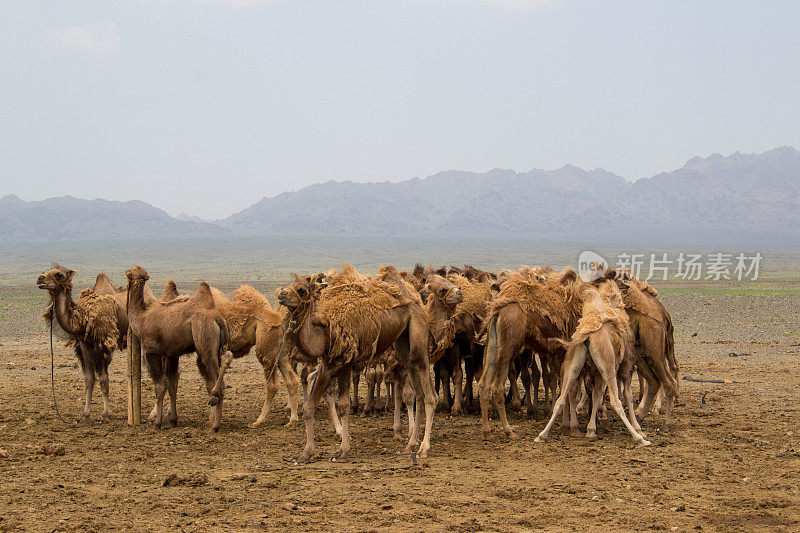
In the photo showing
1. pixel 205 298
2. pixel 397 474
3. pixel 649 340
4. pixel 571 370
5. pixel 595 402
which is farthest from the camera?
pixel 205 298

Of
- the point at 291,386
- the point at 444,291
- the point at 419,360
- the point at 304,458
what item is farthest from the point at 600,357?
the point at 291,386

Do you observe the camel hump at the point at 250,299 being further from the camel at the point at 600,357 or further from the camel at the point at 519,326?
the camel at the point at 600,357

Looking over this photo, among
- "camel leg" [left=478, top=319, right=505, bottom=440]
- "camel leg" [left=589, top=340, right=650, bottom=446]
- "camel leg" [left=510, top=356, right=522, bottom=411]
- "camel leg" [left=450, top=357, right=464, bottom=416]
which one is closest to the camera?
"camel leg" [left=589, top=340, right=650, bottom=446]

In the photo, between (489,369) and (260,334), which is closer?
(489,369)

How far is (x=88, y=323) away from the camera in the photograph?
13.2 meters

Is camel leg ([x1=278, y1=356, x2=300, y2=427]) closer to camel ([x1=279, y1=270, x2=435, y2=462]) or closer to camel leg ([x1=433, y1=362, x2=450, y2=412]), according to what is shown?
camel ([x1=279, y1=270, x2=435, y2=462])

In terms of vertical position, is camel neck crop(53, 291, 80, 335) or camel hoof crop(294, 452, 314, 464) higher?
camel neck crop(53, 291, 80, 335)

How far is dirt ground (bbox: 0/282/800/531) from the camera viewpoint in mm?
7805

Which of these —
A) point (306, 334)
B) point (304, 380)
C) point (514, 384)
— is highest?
point (306, 334)

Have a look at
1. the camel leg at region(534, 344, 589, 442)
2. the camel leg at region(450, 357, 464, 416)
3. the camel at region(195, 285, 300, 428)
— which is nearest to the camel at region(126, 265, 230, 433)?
the camel at region(195, 285, 300, 428)

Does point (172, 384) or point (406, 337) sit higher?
point (406, 337)

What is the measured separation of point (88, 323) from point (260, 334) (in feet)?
9.01

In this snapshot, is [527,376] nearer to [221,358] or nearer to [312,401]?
[312,401]

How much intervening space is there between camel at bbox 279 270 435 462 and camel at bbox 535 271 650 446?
1947 mm
